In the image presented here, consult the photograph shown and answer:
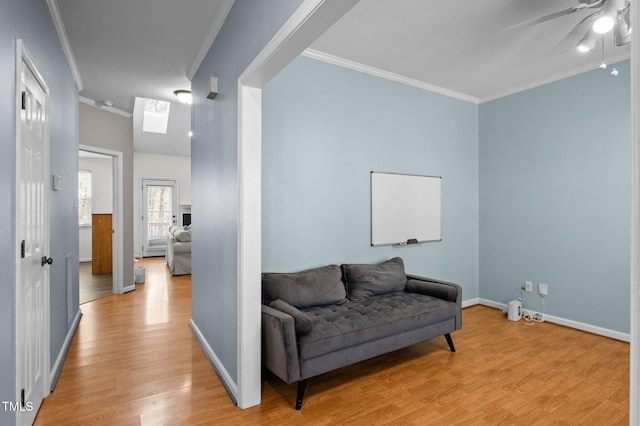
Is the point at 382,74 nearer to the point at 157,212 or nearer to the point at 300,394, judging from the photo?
the point at 300,394

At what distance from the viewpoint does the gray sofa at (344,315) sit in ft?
7.63

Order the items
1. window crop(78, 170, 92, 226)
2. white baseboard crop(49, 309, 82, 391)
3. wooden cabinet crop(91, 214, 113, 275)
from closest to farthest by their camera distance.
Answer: white baseboard crop(49, 309, 82, 391)
wooden cabinet crop(91, 214, 113, 275)
window crop(78, 170, 92, 226)

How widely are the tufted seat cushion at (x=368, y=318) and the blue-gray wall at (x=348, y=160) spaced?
60 cm

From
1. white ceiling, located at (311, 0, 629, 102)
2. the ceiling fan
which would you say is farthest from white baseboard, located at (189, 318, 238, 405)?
the ceiling fan

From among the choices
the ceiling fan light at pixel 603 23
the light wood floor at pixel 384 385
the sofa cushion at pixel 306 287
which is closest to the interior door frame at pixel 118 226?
the light wood floor at pixel 384 385

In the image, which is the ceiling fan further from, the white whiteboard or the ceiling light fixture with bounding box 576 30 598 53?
the white whiteboard

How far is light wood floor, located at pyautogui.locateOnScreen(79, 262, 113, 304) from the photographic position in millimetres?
5059

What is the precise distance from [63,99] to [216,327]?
7.98ft

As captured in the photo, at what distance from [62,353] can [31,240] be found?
143cm

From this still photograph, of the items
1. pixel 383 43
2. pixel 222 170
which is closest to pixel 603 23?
pixel 383 43

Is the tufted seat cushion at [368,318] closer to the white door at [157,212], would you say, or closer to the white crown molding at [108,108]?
the white crown molding at [108,108]

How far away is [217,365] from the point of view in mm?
2818

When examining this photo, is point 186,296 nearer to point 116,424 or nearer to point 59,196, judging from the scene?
point 59,196

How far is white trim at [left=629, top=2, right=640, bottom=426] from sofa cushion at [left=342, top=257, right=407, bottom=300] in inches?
104
